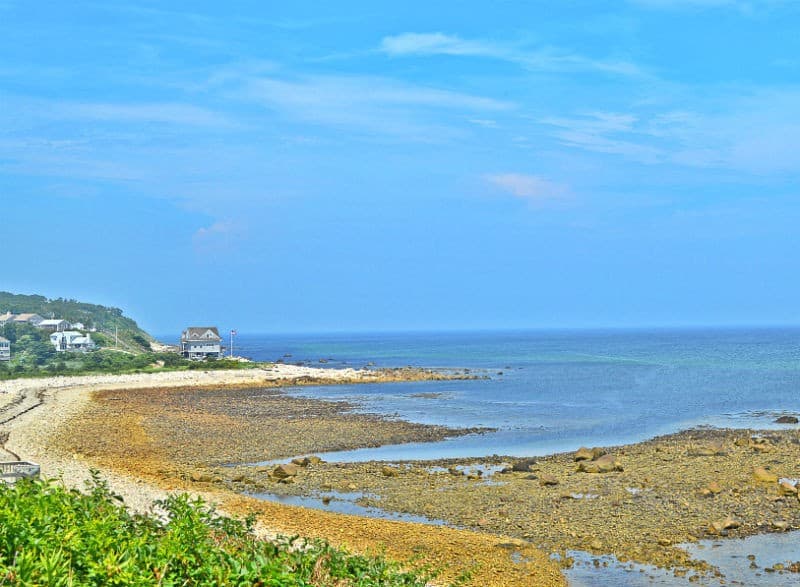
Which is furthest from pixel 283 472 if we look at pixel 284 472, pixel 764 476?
pixel 764 476

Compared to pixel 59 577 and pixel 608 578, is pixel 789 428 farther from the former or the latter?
pixel 59 577

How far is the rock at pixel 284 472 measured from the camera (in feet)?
89.3

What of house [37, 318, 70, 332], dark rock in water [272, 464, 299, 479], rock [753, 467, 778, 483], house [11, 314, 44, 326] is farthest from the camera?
house [11, 314, 44, 326]


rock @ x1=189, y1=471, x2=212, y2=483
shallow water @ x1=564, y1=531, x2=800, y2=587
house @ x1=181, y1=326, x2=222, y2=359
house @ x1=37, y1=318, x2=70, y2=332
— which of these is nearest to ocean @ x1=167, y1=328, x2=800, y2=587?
shallow water @ x1=564, y1=531, x2=800, y2=587

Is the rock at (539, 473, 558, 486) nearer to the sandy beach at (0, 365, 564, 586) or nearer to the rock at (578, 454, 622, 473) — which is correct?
the rock at (578, 454, 622, 473)

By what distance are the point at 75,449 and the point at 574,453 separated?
18686 mm

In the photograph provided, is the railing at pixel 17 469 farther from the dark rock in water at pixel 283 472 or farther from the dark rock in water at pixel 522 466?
the dark rock in water at pixel 522 466

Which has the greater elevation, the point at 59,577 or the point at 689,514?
the point at 59,577

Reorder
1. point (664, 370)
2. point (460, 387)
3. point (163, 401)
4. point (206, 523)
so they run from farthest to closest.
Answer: point (664, 370)
point (460, 387)
point (163, 401)
point (206, 523)

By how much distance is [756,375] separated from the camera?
83688 mm

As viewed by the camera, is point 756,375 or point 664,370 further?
point 664,370

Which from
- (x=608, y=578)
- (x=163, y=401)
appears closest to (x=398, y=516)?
(x=608, y=578)

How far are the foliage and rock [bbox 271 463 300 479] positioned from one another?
58.7ft

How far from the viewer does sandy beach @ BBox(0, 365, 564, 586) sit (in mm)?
17141
